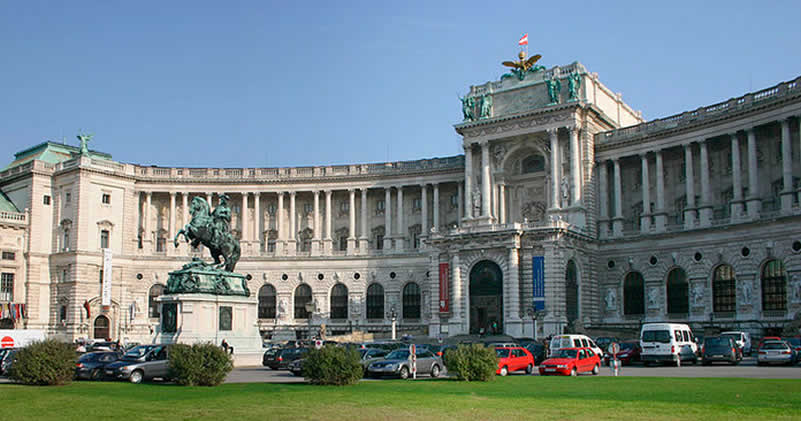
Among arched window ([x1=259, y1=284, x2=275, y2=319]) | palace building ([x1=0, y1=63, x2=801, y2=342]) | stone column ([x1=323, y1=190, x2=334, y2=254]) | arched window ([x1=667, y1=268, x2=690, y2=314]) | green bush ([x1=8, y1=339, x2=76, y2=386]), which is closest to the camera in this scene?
green bush ([x1=8, y1=339, x2=76, y2=386])

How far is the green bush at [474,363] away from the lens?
33562 millimetres

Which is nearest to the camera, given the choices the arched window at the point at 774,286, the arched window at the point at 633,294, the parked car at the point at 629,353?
the parked car at the point at 629,353

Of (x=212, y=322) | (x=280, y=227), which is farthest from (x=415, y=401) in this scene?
(x=280, y=227)

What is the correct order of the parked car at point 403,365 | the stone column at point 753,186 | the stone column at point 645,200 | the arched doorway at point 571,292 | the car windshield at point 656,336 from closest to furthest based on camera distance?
1. the parked car at point 403,365
2. the car windshield at point 656,336
3. the stone column at point 753,186
4. the arched doorway at point 571,292
5. the stone column at point 645,200

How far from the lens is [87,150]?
90250mm

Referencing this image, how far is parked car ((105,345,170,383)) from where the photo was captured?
3362 cm

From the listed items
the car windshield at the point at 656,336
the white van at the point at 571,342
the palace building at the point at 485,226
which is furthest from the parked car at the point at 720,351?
the palace building at the point at 485,226

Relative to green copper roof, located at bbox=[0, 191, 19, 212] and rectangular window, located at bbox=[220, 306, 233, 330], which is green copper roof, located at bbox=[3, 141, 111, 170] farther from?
rectangular window, located at bbox=[220, 306, 233, 330]

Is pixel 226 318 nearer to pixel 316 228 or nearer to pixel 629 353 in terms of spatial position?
pixel 629 353

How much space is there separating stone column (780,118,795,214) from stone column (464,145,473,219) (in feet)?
92.7

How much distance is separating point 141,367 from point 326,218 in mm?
58968

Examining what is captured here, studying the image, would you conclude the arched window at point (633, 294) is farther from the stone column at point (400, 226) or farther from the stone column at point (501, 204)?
the stone column at point (400, 226)

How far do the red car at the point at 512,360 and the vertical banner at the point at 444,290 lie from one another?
32.4 metres

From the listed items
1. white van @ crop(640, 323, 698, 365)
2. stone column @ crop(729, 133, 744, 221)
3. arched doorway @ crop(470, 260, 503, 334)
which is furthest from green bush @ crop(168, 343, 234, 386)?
stone column @ crop(729, 133, 744, 221)
